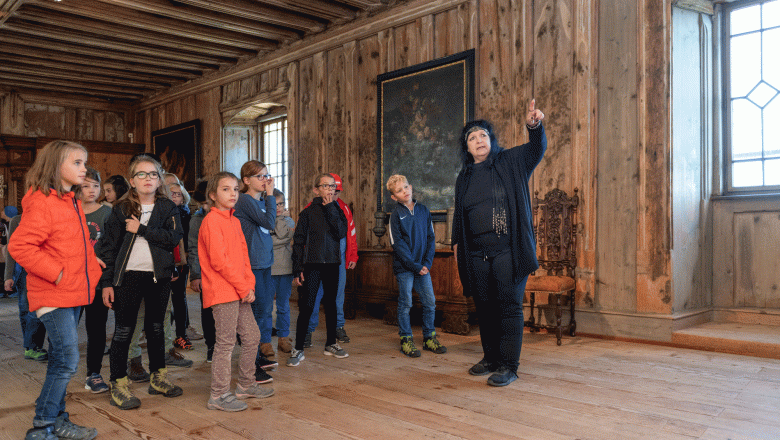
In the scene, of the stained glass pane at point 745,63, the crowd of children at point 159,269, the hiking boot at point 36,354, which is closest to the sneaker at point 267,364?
the crowd of children at point 159,269

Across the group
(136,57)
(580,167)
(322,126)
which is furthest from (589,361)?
(136,57)

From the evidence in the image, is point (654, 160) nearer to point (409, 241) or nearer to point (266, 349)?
point (409, 241)

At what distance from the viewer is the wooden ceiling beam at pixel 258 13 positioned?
6934mm

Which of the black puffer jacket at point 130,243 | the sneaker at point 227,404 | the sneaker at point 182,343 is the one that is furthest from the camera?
the sneaker at point 182,343

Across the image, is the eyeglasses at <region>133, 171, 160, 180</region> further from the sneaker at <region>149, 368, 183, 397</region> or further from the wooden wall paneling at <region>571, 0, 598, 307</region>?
the wooden wall paneling at <region>571, 0, 598, 307</region>

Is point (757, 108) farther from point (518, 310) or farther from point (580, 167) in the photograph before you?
point (518, 310)

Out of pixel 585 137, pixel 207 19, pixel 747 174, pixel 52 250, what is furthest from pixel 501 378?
pixel 207 19

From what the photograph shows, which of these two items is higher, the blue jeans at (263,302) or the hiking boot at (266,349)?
the blue jeans at (263,302)

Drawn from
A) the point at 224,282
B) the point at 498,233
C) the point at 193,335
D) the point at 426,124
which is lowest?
the point at 193,335

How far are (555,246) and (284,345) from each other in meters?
2.61

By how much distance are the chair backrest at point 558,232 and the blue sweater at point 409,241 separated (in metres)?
1.44

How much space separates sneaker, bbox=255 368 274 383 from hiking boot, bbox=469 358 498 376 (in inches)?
49.6

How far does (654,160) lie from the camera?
193 inches

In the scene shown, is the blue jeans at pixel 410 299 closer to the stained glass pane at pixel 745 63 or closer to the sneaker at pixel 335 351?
the sneaker at pixel 335 351
